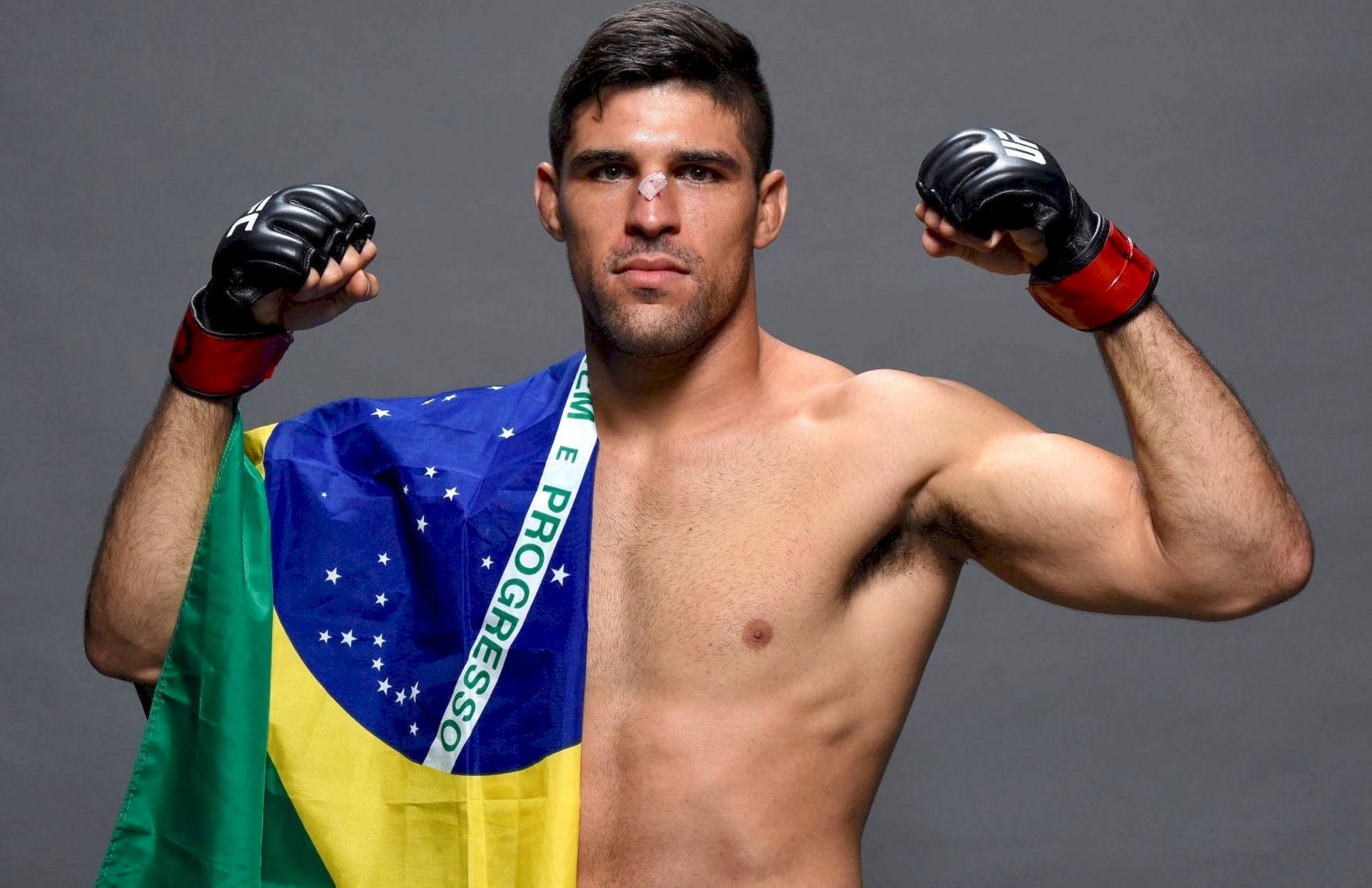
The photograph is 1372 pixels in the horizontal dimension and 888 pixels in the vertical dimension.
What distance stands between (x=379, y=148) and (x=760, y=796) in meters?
2.03

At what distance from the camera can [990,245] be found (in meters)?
2.86

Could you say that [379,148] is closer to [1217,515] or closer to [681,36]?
[681,36]

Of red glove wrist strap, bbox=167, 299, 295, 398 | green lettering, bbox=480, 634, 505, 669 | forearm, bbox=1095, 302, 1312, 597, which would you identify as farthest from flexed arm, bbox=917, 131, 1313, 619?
red glove wrist strap, bbox=167, 299, 295, 398

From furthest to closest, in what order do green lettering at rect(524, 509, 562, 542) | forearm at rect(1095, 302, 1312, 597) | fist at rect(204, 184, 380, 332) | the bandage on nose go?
1. green lettering at rect(524, 509, 562, 542)
2. the bandage on nose
3. fist at rect(204, 184, 380, 332)
4. forearm at rect(1095, 302, 1312, 597)

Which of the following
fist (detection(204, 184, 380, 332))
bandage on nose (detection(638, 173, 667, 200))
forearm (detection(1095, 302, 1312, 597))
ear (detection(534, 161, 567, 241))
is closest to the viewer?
forearm (detection(1095, 302, 1312, 597))

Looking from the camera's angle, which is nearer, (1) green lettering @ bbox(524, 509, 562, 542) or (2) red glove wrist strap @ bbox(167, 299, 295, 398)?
(2) red glove wrist strap @ bbox(167, 299, 295, 398)

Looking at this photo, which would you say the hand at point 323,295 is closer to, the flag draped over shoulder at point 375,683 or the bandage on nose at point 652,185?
the flag draped over shoulder at point 375,683

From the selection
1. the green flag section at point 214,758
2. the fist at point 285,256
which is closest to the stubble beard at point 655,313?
the fist at point 285,256

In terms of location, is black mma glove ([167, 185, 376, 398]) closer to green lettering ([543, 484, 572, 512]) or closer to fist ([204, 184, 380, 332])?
fist ([204, 184, 380, 332])

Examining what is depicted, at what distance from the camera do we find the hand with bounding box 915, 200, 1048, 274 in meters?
2.85

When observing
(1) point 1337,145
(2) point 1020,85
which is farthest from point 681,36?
(1) point 1337,145

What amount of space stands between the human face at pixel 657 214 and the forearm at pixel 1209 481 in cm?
66

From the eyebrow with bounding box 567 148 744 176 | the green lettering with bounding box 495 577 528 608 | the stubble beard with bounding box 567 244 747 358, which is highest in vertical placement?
the eyebrow with bounding box 567 148 744 176

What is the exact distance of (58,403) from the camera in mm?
4508
